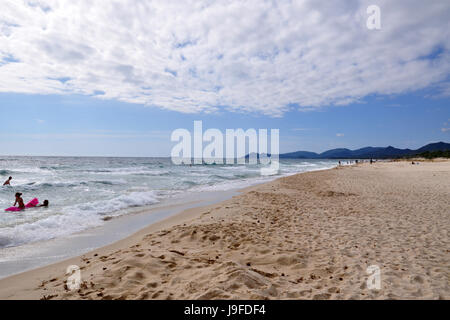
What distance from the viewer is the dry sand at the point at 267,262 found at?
3.72 meters

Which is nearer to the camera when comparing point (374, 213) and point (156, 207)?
point (374, 213)

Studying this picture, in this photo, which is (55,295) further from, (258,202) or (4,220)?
(258,202)

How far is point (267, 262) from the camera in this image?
16.4ft

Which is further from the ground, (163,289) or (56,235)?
(163,289)

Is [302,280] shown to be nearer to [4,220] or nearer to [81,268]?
[81,268]

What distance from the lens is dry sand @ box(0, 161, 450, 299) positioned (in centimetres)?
372

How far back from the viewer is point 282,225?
786 centimetres

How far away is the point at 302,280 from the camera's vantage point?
4.13m

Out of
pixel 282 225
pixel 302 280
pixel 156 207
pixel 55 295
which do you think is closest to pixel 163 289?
pixel 55 295

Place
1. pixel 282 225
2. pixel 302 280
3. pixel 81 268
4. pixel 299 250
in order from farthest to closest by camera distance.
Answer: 1. pixel 282 225
2. pixel 299 250
3. pixel 81 268
4. pixel 302 280

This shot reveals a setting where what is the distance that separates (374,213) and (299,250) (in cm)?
538
